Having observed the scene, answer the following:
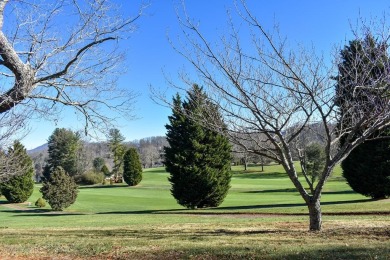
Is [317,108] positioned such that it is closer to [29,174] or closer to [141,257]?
[141,257]

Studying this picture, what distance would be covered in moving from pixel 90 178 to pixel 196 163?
44443 mm

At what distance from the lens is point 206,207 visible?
2844 centimetres

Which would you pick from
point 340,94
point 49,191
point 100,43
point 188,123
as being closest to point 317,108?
point 340,94

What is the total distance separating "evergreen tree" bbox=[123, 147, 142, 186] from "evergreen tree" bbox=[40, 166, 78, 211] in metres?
21.8

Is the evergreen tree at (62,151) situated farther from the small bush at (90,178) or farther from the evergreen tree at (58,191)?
the evergreen tree at (58,191)

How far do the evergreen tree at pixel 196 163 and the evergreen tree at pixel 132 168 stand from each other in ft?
92.4

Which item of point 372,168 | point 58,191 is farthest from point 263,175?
point 372,168

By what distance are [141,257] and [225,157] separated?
22104 mm

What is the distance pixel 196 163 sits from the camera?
28.0 metres

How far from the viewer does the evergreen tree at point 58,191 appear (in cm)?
3306

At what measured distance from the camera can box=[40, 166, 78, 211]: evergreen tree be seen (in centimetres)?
3306

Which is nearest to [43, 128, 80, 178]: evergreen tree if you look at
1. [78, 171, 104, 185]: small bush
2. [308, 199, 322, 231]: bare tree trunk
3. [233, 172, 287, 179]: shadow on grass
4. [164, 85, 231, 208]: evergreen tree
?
[78, 171, 104, 185]: small bush

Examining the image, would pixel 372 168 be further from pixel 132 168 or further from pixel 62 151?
pixel 62 151

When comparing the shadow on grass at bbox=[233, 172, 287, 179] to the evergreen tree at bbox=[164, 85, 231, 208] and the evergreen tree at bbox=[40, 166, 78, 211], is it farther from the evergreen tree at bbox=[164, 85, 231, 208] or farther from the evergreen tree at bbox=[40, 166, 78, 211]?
the evergreen tree at bbox=[164, 85, 231, 208]
